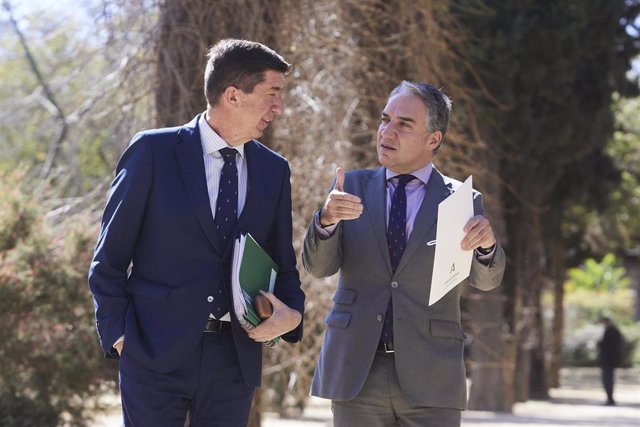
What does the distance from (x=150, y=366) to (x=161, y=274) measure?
1.06ft

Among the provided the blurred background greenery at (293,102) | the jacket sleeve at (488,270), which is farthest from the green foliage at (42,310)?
the jacket sleeve at (488,270)

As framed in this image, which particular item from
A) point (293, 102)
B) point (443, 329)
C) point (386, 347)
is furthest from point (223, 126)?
point (293, 102)

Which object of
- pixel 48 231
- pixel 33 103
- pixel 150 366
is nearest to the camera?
pixel 150 366

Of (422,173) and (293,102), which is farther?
(293,102)

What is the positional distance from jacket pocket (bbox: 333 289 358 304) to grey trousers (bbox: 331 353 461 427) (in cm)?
25

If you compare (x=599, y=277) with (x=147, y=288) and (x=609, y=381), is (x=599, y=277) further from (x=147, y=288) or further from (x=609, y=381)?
(x=147, y=288)

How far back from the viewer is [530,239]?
776 inches

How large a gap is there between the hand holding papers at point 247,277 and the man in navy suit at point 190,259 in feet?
0.18

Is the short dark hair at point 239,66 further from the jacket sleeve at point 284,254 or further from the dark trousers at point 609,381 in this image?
the dark trousers at point 609,381

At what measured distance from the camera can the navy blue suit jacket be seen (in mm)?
3762

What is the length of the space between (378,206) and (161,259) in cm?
95

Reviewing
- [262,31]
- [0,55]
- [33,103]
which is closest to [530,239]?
[33,103]

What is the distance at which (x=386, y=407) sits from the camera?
4191mm

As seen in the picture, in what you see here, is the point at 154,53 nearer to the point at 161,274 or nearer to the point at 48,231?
the point at 48,231
